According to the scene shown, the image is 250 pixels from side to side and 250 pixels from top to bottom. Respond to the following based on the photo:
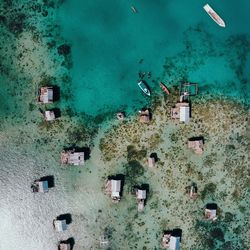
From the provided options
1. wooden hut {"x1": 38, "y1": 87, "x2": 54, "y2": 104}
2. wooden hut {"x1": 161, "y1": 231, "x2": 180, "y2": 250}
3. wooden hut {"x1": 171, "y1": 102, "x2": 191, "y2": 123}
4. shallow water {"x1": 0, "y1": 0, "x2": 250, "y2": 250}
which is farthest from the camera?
wooden hut {"x1": 161, "y1": 231, "x2": 180, "y2": 250}

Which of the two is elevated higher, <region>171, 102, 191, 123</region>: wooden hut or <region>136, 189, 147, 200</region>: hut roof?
<region>171, 102, 191, 123</region>: wooden hut

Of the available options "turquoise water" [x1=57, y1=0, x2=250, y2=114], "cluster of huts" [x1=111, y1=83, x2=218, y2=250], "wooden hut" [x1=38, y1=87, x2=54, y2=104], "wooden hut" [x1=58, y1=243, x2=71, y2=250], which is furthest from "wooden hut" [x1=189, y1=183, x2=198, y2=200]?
"wooden hut" [x1=38, y1=87, x2=54, y2=104]

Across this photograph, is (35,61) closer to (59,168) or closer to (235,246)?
(59,168)

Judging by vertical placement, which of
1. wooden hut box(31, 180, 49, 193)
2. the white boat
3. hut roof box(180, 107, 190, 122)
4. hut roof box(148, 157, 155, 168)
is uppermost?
the white boat

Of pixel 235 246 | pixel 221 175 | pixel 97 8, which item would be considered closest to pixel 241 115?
pixel 221 175

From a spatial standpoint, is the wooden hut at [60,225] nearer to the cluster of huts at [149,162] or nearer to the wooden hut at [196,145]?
the cluster of huts at [149,162]

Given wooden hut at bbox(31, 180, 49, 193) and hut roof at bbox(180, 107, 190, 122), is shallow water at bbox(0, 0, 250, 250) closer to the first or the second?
wooden hut at bbox(31, 180, 49, 193)

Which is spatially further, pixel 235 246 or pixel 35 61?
pixel 235 246

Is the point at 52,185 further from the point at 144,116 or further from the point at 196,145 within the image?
the point at 196,145
